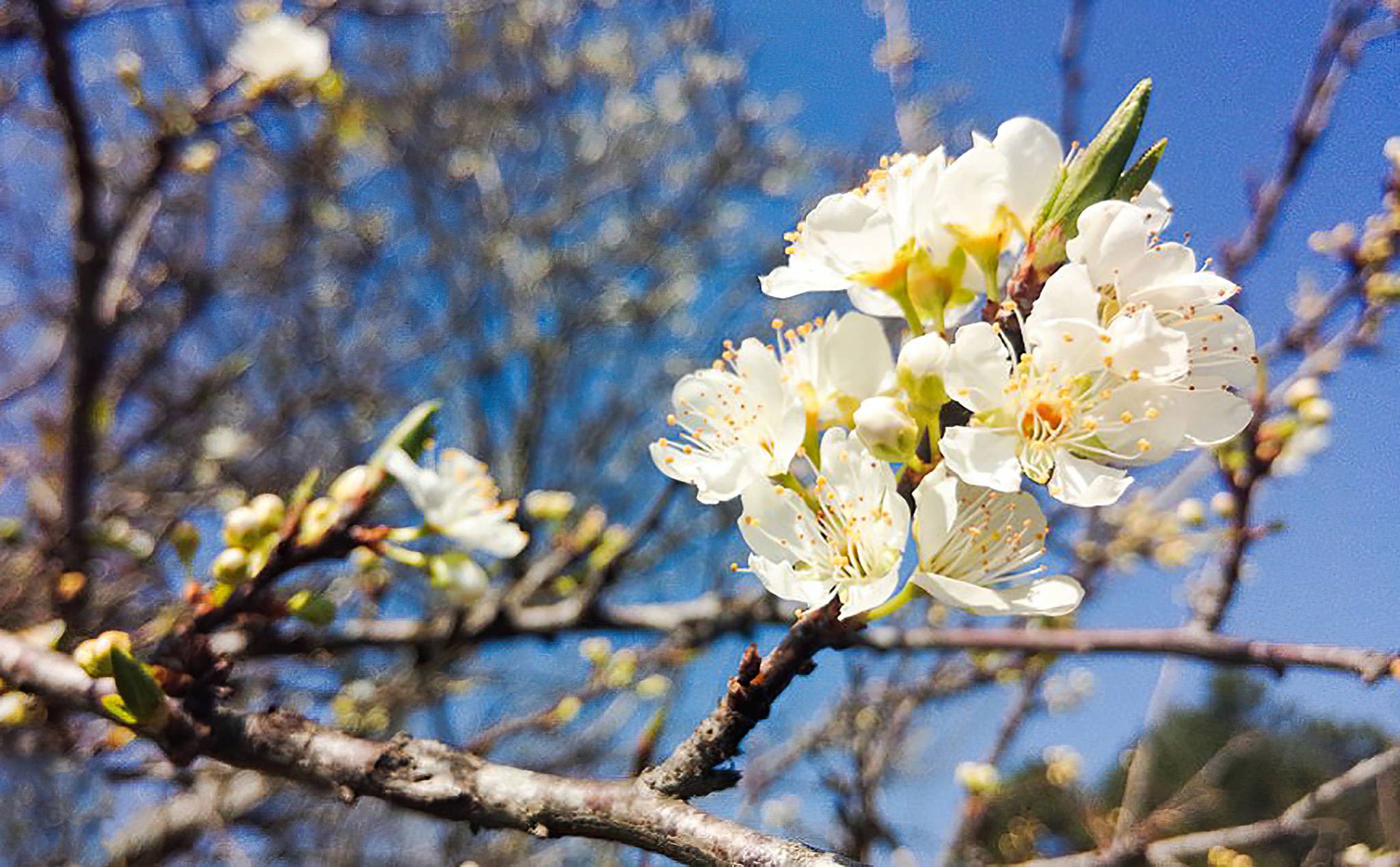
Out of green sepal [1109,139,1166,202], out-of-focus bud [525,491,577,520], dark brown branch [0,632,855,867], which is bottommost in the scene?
dark brown branch [0,632,855,867]

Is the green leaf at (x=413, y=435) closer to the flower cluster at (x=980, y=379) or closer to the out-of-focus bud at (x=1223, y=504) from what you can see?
the flower cluster at (x=980, y=379)

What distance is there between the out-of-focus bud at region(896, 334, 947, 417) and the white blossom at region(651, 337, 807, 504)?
12cm

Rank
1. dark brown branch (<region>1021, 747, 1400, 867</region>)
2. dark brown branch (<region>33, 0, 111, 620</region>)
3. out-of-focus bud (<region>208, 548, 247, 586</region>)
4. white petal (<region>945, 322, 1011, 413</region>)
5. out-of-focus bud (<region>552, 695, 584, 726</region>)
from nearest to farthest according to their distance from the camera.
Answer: white petal (<region>945, 322, 1011, 413</region>) → out-of-focus bud (<region>208, 548, 247, 586</region>) → dark brown branch (<region>33, 0, 111, 620</region>) → dark brown branch (<region>1021, 747, 1400, 867</region>) → out-of-focus bud (<region>552, 695, 584, 726</region>)

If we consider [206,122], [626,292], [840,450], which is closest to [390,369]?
[626,292]

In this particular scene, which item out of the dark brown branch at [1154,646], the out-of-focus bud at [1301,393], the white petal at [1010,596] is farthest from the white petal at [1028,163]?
the out-of-focus bud at [1301,393]

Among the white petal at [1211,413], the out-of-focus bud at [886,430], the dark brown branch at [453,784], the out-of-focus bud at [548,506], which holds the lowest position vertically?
the dark brown branch at [453,784]

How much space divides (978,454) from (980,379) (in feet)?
0.25

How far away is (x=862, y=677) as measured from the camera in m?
2.80

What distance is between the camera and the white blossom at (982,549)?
0.82 metres

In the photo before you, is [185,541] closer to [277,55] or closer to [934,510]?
[934,510]

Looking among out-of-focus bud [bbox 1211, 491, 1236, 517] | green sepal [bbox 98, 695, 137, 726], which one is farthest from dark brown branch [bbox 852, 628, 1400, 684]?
green sepal [bbox 98, 695, 137, 726]

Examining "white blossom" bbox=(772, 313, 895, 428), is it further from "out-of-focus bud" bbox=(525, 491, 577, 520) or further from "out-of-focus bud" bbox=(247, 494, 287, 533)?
"out-of-focus bud" bbox=(525, 491, 577, 520)

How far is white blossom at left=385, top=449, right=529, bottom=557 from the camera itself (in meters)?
1.24

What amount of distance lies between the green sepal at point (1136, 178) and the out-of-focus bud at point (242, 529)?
1.12m
